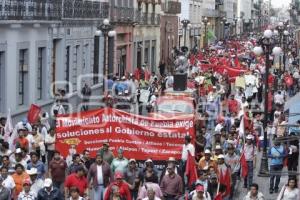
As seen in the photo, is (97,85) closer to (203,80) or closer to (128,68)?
(203,80)

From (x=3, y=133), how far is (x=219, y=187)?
5863 millimetres

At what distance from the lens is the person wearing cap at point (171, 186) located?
15.2 metres

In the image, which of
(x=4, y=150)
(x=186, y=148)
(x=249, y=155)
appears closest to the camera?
(x=186, y=148)

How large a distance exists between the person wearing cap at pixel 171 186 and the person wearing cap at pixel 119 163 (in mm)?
976

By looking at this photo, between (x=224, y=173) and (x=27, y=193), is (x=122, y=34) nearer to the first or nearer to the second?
(x=224, y=173)

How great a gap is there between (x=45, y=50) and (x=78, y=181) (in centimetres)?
1673

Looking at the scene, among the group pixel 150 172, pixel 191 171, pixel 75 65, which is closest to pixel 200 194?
pixel 150 172

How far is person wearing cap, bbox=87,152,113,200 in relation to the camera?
15.7 metres

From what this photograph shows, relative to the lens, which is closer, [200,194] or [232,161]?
[200,194]

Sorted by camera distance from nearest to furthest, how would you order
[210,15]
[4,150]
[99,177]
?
[99,177] → [4,150] → [210,15]

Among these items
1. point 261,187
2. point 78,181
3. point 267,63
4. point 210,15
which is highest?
point 210,15

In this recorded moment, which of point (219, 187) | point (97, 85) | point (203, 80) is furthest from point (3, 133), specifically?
point (97, 85)

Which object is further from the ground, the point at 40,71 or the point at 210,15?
the point at 210,15

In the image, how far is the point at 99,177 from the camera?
15656 millimetres
